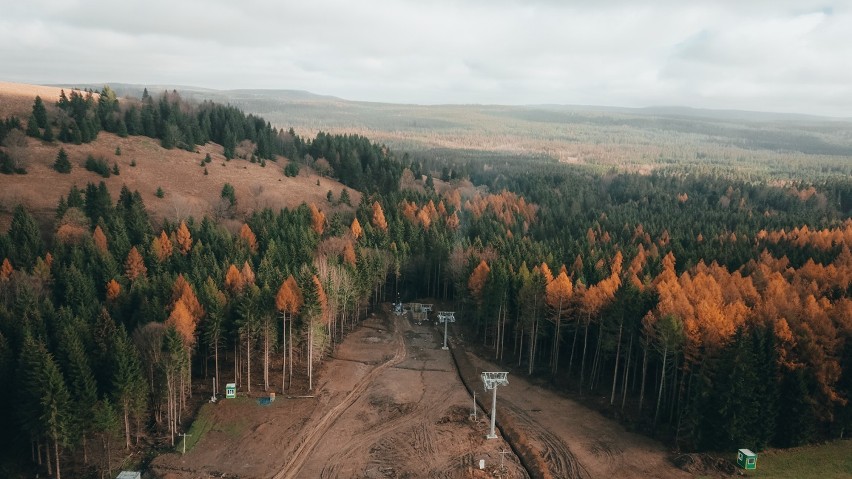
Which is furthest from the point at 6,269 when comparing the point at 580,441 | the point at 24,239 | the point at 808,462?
the point at 808,462

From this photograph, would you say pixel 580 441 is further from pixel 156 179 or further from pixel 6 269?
pixel 156 179

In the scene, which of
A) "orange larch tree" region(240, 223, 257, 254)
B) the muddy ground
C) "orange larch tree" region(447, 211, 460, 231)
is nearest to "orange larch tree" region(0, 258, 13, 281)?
"orange larch tree" region(240, 223, 257, 254)

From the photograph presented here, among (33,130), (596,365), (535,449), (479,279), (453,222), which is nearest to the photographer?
(535,449)

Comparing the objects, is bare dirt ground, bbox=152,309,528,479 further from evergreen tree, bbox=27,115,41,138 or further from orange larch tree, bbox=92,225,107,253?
evergreen tree, bbox=27,115,41,138

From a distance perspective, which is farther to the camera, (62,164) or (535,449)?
(62,164)

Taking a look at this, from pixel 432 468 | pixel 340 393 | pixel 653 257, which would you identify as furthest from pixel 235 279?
pixel 653 257
